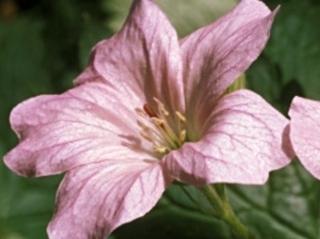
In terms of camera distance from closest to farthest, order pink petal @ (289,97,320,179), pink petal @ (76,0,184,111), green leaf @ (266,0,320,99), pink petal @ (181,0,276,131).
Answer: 1. pink petal @ (289,97,320,179)
2. pink petal @ (181,0,276,131)
3. pink petal @ (76,0,184,111)
4. green leaf @ (266,0,320,99)

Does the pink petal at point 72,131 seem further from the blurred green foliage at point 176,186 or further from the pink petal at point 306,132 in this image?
the pink petal at point 306,132

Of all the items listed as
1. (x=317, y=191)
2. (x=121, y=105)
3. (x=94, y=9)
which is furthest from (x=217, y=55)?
(x=94, y=9)

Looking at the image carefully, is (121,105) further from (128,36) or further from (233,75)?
(233,75)

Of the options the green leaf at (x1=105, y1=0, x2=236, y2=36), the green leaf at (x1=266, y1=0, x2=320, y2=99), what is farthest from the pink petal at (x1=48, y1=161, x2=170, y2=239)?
the green leaf at (x1=105, y1=0, x2=236, y2=36)

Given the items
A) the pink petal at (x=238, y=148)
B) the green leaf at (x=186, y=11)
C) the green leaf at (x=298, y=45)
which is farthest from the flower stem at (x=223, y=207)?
the green leaf at (x=186, y=11)

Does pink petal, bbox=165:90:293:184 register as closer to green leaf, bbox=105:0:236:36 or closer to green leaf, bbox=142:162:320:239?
green leaf, bbox=142:162:320:239
